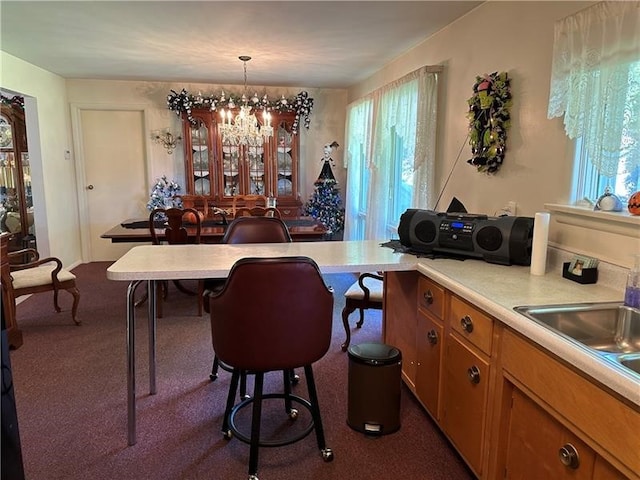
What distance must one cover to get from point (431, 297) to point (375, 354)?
16.1 inches

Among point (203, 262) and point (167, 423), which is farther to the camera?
point (167, 423)

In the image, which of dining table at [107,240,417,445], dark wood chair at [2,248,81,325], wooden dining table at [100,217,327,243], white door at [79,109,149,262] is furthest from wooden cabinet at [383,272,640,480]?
white door at [79,109,149,262]

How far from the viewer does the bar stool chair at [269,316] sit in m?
1.74

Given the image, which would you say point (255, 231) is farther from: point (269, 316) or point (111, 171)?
point (111, 171)

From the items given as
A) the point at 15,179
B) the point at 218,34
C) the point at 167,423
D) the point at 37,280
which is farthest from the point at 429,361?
Result: the point at 15,179

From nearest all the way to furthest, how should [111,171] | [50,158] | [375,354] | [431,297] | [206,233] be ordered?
[431,297]
[375,354]
[206,233]
[50,158]
[111,171]

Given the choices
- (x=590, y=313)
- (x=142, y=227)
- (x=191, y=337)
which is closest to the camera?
(x=590, y=313)

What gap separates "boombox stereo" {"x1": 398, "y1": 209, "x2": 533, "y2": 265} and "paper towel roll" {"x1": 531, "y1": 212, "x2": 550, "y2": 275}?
0.08m

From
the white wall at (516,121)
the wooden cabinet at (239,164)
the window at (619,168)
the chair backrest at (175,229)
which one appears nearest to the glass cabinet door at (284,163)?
the wooden cabinet at (239,164)

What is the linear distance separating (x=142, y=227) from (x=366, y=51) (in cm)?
269

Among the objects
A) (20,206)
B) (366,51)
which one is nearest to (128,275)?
(366,51)

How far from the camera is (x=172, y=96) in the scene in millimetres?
5504

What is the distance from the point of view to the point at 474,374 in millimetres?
1782

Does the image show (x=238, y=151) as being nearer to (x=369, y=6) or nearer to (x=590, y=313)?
(x=369, y=6)
